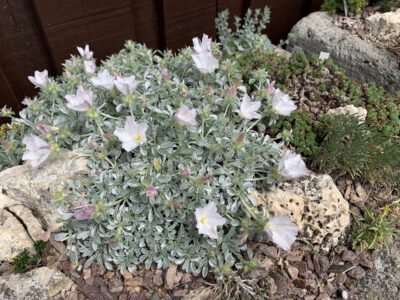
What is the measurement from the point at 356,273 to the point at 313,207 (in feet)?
1.44

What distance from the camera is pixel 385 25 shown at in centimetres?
317

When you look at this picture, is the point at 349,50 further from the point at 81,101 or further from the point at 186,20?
the point at 81,101

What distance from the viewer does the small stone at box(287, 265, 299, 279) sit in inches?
81.7

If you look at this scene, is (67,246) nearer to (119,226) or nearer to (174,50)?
(119,226)

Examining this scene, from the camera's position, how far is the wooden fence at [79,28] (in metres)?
2.63

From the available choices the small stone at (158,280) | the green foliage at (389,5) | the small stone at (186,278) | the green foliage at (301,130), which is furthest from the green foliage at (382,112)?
the small stone at (158,280)

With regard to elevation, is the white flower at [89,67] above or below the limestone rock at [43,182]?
above

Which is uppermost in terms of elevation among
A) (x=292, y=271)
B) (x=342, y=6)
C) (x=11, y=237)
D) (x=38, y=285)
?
(x=342, y=6)

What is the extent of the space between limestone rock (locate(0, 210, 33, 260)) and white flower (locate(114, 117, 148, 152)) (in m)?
0.72

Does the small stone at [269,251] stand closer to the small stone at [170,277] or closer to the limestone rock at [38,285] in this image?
the small stone at [170,277]

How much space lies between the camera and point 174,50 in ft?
11.1

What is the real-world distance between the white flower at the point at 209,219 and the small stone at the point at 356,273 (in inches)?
32.8

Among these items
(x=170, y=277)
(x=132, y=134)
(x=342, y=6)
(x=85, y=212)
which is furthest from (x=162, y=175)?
(x=342, y=6)

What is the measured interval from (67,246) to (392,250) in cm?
177
